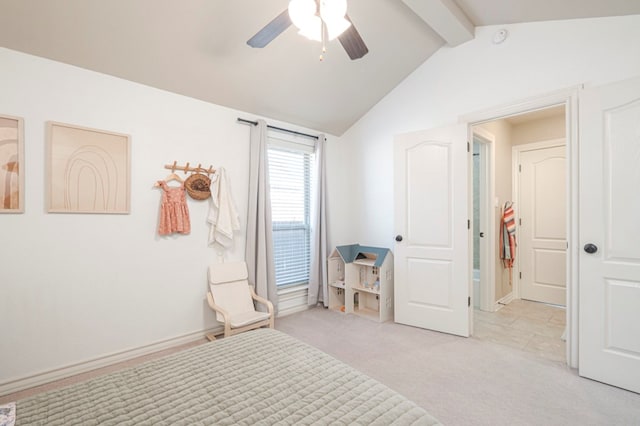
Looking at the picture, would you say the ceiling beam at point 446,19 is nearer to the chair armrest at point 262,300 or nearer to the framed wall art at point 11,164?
the chair armrest at point 262,300

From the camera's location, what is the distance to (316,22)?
5.58 feet

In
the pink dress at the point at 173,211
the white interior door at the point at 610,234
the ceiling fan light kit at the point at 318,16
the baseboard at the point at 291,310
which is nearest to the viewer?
the ceiling fan light kit at the point at 318,16

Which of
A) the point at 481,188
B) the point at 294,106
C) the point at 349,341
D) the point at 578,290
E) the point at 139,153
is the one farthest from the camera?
the point at 481,188

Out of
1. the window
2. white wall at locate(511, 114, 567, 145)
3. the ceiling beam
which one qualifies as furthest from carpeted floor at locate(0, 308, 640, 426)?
the ceiling beam

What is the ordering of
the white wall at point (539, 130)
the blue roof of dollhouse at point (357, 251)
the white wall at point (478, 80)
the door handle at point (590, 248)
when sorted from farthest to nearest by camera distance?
the white wall at point (539, 130) < the blue roof of dollhouse at point (357, 251) < the white wall at point (478, 80) < the door handle at point (590, 248)

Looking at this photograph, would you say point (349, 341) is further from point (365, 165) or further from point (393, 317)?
point (365, 165)

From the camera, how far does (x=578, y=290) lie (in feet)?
Answer: 7.77

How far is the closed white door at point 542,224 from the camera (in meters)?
4.19

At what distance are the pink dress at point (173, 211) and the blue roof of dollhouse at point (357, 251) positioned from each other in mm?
1887

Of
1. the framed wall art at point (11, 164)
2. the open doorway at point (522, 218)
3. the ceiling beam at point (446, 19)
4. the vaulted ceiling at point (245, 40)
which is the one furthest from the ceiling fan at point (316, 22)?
the open doorway at point (522, 218)

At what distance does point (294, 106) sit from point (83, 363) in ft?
10.2

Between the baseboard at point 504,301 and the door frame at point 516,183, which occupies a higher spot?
the door frame at point 516,183

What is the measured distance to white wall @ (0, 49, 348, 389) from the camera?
2180 millimetres

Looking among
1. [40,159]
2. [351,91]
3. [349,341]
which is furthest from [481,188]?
[40,159]
